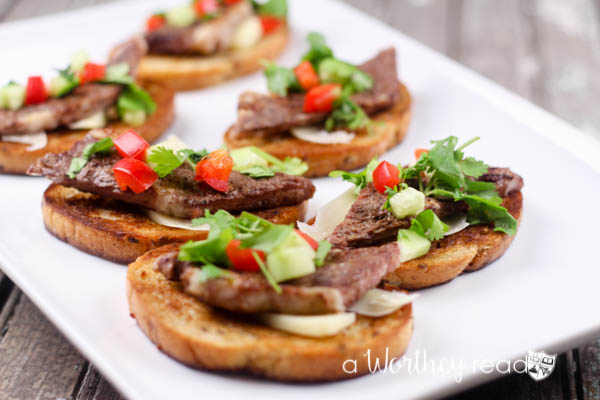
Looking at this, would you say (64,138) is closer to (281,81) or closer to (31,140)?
(31,140)

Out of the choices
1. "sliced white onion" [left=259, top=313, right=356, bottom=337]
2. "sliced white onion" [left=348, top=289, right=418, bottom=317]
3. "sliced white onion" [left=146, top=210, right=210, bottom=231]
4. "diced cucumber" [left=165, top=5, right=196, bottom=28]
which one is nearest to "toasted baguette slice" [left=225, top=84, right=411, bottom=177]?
"sliced white onion" [left=146, top=210, right=210, bottom=231]

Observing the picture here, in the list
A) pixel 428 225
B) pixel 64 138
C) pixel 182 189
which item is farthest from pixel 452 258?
pixel 64 138

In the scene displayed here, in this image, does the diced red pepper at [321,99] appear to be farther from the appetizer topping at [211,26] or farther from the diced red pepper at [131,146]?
the appetizer topping at [211,26]

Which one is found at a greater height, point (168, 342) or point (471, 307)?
point (168, 342)

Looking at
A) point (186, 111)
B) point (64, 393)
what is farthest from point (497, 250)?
point (186, 111)

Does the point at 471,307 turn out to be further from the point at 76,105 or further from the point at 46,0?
the point at 46,0

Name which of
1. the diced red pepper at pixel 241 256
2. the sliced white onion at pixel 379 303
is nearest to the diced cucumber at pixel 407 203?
A: the sliced white onion at pixel 379 303
